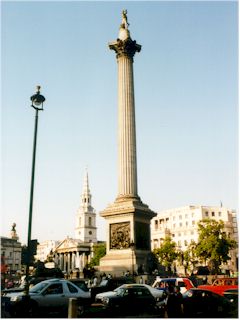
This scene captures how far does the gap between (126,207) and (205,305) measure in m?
20.5

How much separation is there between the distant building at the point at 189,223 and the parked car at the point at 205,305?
9019cm

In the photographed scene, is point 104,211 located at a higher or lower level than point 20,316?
higher

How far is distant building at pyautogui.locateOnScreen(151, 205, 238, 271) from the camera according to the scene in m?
107

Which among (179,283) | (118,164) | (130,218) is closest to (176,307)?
(179,283)

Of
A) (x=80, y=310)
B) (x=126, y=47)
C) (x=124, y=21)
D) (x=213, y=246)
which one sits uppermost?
(x=124, y=21)

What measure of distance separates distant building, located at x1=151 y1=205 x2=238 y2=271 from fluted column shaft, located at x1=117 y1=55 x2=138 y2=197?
70.0 metres

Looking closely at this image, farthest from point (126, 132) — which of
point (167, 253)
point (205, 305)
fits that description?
point (167, 253)

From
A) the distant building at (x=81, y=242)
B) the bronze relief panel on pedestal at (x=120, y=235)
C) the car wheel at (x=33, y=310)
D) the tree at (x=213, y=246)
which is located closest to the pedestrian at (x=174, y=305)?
the car wheel at (x=33, y=310)

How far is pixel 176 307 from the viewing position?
12.9 meters

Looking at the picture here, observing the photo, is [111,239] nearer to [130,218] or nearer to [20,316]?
[130,218]

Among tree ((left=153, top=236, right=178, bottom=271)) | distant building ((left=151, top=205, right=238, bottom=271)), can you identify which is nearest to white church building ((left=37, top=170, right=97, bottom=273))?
distant building ((left=151, top=205, right=238, bottom=271))

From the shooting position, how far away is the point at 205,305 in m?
17.6

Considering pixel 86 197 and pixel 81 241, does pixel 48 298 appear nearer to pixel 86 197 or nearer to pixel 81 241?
pixel 81 241

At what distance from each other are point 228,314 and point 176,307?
5.62m
